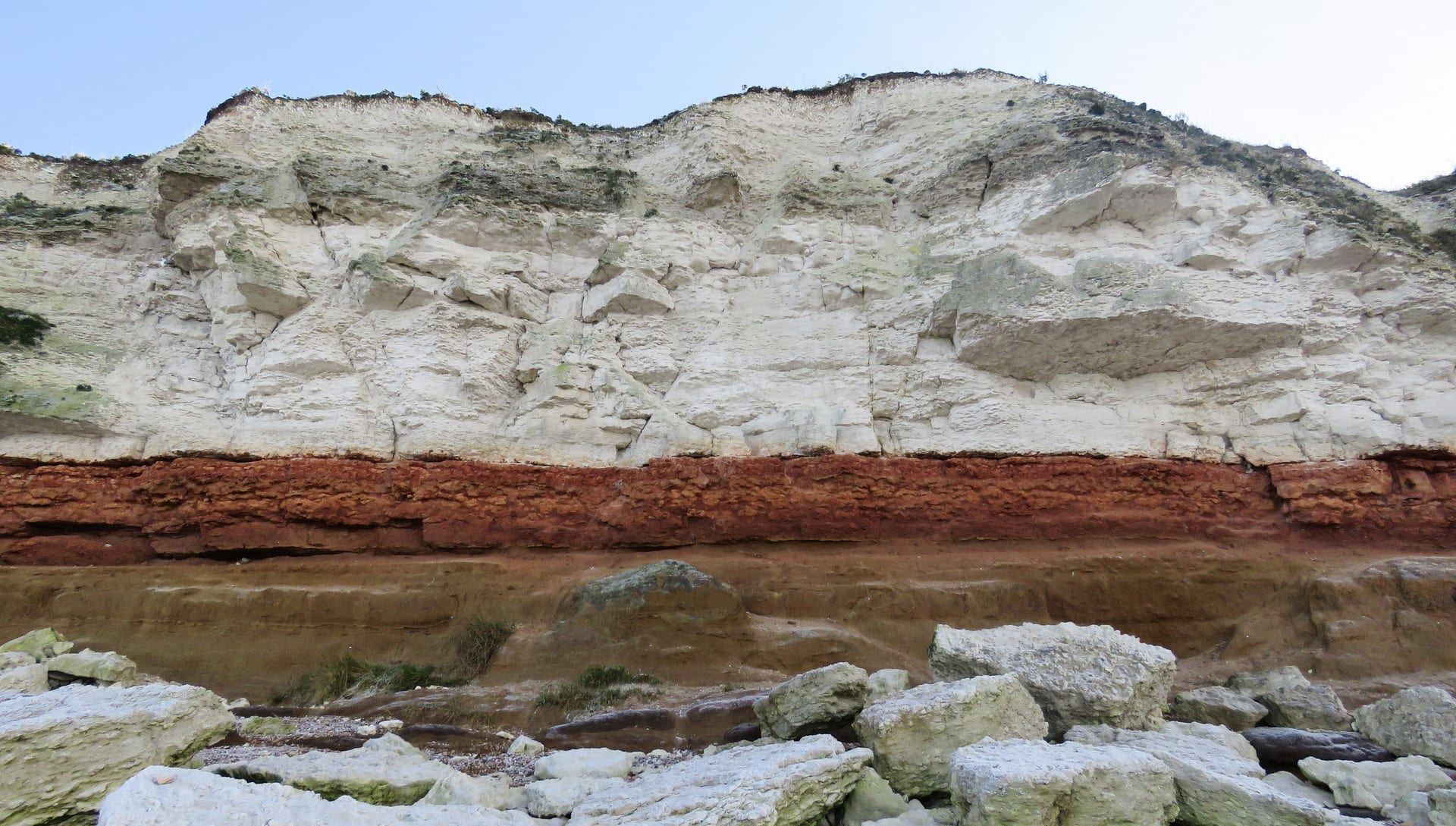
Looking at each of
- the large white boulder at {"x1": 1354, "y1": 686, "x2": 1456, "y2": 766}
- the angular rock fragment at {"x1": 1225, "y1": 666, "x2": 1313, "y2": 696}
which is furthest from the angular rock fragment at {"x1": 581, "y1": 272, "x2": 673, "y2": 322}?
the large white boulder at {"x1": 1354, "y1": 686, "x2": 1456, "y2": 766}

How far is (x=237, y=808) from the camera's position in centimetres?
318

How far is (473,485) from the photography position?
943 cm

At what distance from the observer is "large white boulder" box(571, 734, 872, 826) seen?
3.48 meters

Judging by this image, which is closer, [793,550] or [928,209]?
[793,550]

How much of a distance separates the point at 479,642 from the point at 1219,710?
7.93 metres

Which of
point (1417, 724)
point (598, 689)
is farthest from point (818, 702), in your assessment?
point (1417, 724)

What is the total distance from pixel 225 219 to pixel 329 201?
1.71 meters

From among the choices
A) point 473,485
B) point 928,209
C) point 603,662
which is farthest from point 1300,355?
point 473,485

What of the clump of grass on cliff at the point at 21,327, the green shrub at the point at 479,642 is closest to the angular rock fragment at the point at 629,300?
the green shrub at the point at 479,642

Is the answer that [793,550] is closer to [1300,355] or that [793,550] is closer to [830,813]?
[830,813]

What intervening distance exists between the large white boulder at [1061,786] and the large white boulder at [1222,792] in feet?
0.53

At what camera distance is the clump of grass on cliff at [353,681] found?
739cm

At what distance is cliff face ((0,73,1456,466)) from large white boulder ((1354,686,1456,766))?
15.0 ft

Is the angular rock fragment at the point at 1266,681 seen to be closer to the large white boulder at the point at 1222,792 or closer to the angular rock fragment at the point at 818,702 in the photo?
the large white boulder at the point at 1222,792
